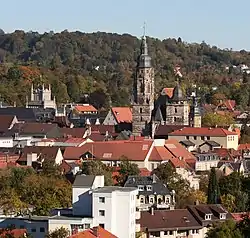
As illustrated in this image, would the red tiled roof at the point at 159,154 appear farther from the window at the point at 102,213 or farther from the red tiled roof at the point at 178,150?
the window at the point at 102,213

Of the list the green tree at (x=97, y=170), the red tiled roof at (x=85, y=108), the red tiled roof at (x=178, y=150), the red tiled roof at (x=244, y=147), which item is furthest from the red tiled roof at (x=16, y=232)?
the red tiled roof at (x=85, y=108)

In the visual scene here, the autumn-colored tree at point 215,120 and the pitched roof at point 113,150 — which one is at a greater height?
the autumn-colored tree at point 215,120

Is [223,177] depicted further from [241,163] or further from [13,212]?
[13,212]

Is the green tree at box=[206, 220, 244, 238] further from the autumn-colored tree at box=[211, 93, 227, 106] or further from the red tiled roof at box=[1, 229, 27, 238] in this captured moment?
the autumn-colored tree at box=[211, 93, 227, 106]

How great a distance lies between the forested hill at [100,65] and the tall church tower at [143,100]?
26.7 meters

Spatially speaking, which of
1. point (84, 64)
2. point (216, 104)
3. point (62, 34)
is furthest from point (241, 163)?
point (62, 34)

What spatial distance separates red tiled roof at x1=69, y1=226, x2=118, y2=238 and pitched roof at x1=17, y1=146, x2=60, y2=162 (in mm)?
20257

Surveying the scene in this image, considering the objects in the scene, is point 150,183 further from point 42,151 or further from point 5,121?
point 5,121

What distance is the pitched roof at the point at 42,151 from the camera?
53469mm

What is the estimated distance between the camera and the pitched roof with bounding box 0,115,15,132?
232 ft

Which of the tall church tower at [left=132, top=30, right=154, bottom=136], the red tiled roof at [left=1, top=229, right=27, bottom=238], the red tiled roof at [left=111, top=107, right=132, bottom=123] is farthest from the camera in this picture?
the red tiled roof at [left=111, top=107, right=132, bottom=123]

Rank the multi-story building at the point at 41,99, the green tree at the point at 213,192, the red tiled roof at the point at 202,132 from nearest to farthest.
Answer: the green tree at the point at 213,192, the red tiled roof at the point at 202,132, the multi-story building at the point at 41,99

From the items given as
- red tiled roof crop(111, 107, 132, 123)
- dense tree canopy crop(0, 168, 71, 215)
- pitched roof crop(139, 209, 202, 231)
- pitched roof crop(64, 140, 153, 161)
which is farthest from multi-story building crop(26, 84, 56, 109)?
pitched roof crop(139, 209, 202, 231)

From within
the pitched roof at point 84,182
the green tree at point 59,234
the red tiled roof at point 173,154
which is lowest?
the green tree at point 59,234
